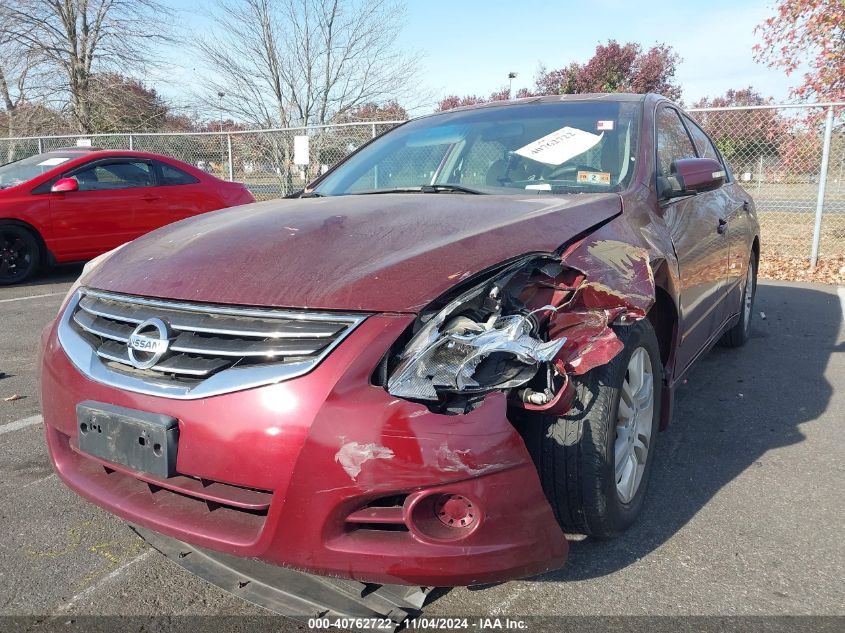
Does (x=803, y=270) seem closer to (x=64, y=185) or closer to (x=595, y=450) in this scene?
(x=595, y=450)

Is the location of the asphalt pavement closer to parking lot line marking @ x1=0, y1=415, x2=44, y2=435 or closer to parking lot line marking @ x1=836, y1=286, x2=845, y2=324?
parking lot line marking @ x1=0, y1=415, x2=44, y2=435

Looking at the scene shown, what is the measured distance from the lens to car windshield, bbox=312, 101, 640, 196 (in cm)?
286

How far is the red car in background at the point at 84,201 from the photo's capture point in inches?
290

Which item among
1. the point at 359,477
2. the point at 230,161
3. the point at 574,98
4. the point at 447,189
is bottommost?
the point at 359,477

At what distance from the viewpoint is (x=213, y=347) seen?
5.73 ft

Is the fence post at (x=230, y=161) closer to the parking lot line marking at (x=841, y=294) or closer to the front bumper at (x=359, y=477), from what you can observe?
the parking lot line marking at (x=841, y=294)

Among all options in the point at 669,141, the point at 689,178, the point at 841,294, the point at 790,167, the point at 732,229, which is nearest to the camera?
the point at 689,178

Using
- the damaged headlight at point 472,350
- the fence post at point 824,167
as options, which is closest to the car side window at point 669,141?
the damaged headlight at point 472,350

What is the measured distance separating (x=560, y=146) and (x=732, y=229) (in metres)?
1.57

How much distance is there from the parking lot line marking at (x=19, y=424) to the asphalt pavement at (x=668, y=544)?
14 millimetres

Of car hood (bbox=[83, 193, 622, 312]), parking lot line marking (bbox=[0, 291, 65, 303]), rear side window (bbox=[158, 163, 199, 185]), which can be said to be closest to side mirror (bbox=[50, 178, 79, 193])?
rear side window (bbox=[158, 163, 199, 185])

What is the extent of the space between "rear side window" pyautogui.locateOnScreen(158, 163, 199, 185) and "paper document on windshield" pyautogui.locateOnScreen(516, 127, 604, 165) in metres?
6.52

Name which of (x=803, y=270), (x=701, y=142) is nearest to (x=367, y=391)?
(x=701, y=142)

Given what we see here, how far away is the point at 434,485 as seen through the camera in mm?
1569
